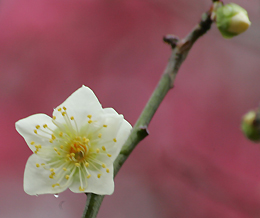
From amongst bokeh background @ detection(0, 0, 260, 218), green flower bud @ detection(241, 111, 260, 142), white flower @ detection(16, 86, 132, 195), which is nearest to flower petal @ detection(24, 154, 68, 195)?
white flower @ detection(16, 86, 132, 195)

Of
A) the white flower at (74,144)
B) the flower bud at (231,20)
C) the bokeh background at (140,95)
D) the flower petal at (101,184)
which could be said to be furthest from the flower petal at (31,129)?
the bokeh background at (140,95)

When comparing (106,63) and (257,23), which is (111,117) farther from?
(257,23)

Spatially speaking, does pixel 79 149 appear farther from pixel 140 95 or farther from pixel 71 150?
pixel 140 95

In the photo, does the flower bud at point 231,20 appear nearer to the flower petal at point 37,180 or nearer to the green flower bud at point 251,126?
the green flower bud at point 251,126

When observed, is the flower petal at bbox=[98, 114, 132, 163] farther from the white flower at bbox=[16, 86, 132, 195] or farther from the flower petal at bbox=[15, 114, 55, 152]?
the flower petal at bbox=[15, 114, 55, 152]

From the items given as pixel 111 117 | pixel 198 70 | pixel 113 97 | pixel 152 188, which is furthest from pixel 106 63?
pixel 111 117

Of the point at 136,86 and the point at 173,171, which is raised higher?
the point at 136,86
